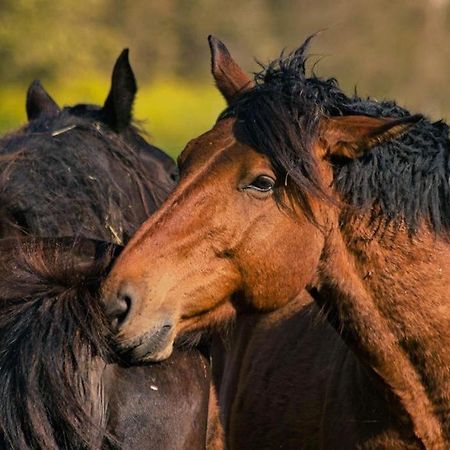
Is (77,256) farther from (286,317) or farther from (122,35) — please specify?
(122,35)

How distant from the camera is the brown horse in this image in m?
3.06

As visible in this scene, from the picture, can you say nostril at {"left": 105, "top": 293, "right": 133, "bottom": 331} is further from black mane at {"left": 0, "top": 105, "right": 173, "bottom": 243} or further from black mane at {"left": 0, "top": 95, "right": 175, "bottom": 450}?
black mane at {"left": 0, "top": 105, "right": 173, "bottom": 243}

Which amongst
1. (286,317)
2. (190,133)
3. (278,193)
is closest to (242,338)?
(286,317)

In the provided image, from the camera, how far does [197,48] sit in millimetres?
16453

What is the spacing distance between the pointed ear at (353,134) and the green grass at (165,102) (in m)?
12.1

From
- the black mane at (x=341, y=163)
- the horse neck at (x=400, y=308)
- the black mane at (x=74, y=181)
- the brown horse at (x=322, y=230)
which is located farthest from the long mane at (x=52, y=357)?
the black mane at (x=74, y=181)

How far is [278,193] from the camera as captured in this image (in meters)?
3.13

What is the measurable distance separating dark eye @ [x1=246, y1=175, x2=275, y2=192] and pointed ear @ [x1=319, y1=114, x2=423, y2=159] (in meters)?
0.21

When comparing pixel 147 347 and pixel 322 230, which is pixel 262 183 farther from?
pixel 147 347

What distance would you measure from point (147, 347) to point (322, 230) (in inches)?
26.2

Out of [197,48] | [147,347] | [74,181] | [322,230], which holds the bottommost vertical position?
[147,347]

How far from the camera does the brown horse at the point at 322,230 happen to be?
306cm

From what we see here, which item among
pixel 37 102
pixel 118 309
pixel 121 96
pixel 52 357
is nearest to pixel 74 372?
pixel 52 357

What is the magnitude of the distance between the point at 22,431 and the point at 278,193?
1.06 metres
